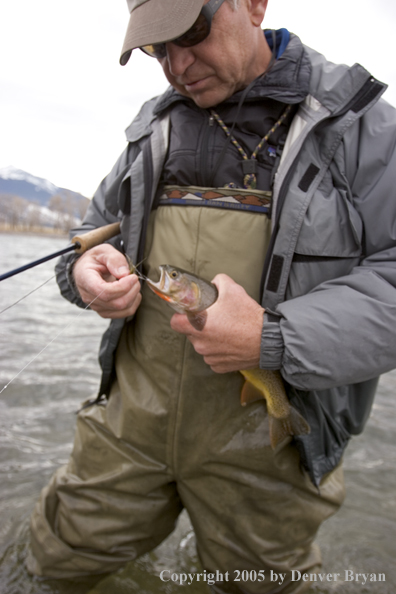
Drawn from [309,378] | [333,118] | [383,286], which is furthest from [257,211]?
[309,378]

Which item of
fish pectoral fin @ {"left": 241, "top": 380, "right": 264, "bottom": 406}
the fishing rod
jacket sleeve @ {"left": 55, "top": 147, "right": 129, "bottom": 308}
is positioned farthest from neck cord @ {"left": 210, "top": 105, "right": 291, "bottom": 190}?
fish pectoral fin @ {"left": 241, "top": 380, "right": 264, "bottom": 406}

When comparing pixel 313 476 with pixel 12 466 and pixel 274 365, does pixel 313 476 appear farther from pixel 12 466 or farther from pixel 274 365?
pixel 12 466

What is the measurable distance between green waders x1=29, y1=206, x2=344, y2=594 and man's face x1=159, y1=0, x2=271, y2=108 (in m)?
0.63

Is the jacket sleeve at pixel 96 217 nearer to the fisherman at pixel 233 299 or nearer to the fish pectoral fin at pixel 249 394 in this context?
the fisherman at pixel 233 299

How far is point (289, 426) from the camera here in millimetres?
2090

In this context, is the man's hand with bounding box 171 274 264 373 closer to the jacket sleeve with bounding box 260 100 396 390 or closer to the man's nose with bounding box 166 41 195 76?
the jacket sleeve with bounding box 260 100 396 390

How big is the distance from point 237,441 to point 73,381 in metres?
4.10

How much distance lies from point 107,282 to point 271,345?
2.95 ft

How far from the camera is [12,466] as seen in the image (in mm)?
3830

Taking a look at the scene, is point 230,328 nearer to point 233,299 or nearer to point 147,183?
point 233,299

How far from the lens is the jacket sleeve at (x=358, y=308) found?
1.78 meters

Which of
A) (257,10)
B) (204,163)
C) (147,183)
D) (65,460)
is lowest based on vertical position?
(65,460)

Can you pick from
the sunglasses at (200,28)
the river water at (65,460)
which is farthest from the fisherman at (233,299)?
the river water at (65,460)

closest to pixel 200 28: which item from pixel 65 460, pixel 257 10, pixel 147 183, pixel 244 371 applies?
pixel 257 10
